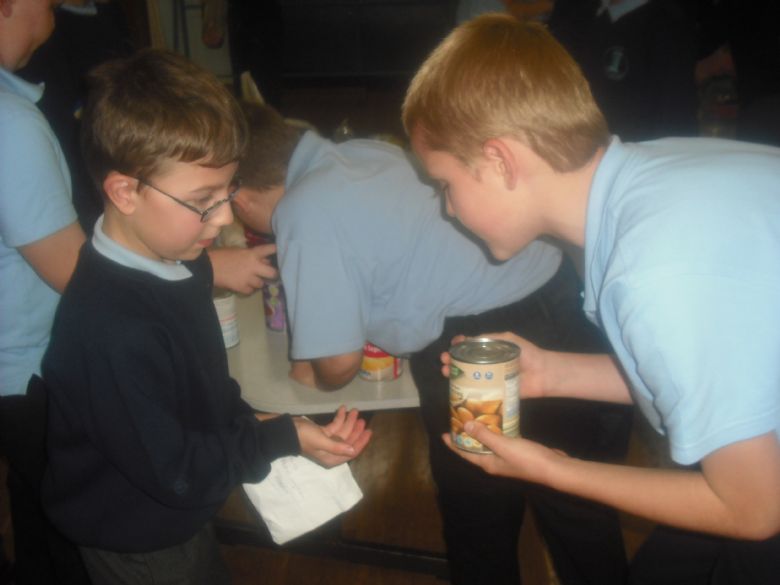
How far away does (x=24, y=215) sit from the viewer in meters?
1.14

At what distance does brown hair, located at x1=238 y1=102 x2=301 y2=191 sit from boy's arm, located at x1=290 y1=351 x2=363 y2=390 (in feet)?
1.30

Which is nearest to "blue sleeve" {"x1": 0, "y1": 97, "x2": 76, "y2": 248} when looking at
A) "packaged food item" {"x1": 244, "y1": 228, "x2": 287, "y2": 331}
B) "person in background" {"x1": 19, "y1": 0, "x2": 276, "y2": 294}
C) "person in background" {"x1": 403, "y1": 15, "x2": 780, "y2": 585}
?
"person in background" {"x1": 19, "y1": 0, "x2": 276, "y2": 294}

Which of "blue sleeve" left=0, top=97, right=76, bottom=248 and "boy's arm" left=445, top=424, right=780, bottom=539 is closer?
"boy's arm" left=445, top=424, right=780, bottom=539

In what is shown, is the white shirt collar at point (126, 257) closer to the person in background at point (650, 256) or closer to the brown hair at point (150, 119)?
the brown hair at point (150, 119)

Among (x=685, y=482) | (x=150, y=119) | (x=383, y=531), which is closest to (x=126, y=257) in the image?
(x=150, y=119)

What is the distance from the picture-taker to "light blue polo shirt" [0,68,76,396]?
1103mm

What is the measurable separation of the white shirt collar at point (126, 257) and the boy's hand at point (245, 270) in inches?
15.7

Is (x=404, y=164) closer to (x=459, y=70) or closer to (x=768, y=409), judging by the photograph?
(x=459, y=70)

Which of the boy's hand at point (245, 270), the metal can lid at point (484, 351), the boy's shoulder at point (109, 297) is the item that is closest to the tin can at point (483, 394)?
the metal can lid at point (484, 351)

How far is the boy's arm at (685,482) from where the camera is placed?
30.9 inches

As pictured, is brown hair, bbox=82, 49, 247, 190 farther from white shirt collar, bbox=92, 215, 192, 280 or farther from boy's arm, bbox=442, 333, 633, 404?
boy's arm, bbox=442, 333, 633, 404

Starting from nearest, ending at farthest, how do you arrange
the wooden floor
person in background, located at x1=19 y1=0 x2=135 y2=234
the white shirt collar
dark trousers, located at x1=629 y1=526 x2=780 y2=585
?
dark trousers, located at x1=629 y1=526 x2=780 y2=585, the white shirt collar, person in background, located at x1=19 y1=0 x2=135 y2=234, the wooden floor

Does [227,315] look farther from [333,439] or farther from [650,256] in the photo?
[650,256]

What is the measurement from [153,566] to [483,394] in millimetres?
605
